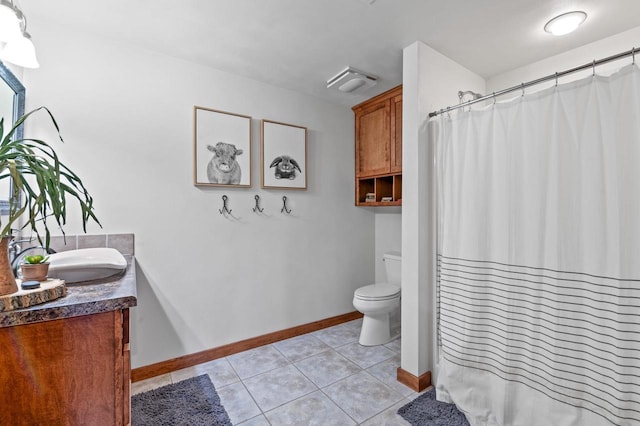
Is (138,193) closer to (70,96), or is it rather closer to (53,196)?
(70,96)

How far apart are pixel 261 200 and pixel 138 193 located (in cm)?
95

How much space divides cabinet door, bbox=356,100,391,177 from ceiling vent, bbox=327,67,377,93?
0.34 meters

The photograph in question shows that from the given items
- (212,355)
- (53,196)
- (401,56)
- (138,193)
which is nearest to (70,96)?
(138,193)

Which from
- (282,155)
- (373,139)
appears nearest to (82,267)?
(282,155)

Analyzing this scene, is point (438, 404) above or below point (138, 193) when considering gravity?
below

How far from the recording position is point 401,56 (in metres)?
2.16

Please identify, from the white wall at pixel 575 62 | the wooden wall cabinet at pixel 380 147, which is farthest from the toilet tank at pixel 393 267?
the white wall at pixel 575 62

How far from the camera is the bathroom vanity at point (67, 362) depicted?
828 mm

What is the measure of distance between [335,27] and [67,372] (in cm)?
214

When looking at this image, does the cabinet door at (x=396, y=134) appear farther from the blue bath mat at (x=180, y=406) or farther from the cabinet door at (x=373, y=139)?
the blue bath mat at (x=180, y=406)

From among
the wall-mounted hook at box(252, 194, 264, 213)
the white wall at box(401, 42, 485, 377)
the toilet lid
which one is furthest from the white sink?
the toilet lid

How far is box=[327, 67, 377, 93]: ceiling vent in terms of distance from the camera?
2.40 m

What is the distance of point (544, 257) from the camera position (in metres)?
1.49

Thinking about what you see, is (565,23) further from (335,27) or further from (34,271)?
(34,271)
